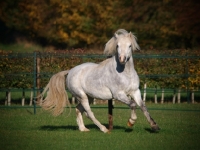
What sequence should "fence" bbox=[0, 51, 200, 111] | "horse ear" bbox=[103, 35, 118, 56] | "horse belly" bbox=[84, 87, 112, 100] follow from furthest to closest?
"fence" bbox=[0, 51, 200, 111], "horse belly" bbox=[84, 87, 112, 100], "horse ear" bbox=[103, 35, 118, 56]

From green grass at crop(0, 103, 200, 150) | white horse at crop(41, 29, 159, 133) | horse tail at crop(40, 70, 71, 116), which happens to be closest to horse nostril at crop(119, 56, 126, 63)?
white horse at crop(41, 29, 159, 133)

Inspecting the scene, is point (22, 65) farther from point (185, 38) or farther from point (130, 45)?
point (185, 38)

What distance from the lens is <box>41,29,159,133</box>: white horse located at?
11805 millimetres

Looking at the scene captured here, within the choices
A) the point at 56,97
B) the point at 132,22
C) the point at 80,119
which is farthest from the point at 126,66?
the point at 132,22

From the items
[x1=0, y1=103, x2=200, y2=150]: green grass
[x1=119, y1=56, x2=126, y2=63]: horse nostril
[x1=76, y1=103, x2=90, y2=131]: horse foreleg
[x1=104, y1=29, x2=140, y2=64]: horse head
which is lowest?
[x1=0, y1=103, x2=200, y2=150]: green grass

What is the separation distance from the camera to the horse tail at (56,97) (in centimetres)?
1316

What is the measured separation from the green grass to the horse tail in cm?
52

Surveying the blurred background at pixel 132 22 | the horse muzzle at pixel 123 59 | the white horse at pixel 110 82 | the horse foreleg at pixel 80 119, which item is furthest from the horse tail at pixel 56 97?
the blurred background at pixel 132 22

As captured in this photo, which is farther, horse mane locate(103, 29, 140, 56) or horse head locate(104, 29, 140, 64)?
horse mane locate(103, 29, 140, 56)

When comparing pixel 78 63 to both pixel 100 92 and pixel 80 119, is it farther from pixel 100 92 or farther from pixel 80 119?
pixel 100 92

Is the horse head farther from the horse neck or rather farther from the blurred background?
the blurred background

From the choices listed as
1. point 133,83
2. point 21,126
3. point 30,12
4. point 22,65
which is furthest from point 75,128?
point 30,12

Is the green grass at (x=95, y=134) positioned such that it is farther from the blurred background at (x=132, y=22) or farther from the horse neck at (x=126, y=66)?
the blurred background at (x=132, y=22)

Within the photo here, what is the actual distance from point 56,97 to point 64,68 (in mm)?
6303
